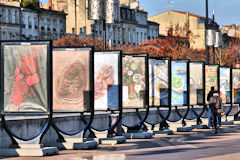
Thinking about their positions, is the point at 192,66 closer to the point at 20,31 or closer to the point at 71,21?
the point at 20,31

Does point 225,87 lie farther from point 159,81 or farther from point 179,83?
point 159,81

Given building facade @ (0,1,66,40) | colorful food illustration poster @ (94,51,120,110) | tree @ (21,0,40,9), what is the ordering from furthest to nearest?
1. tree @ (21,0,40,9)
2. building facade @ (0,1,66,40)
3. colorful food illustration poster @ (94,51,120,110)

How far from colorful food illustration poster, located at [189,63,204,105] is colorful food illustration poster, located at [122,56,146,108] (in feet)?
23.4

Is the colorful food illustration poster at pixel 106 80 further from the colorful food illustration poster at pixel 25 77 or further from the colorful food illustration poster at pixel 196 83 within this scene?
the colorful food illustration poster at pixel 196 83

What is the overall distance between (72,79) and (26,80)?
2090 millimetres

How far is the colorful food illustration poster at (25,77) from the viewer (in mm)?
17406

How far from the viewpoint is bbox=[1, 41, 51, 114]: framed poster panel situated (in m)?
17.4

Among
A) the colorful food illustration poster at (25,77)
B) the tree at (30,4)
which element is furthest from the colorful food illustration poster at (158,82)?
the tree at (30,4)

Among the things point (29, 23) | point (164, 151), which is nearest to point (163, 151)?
point (164, 151)

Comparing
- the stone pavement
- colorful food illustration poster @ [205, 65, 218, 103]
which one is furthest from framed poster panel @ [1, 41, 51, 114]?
colorful food illustration poster @ [205, 65, 218, 103]

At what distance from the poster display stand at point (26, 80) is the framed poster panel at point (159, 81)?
8627mm

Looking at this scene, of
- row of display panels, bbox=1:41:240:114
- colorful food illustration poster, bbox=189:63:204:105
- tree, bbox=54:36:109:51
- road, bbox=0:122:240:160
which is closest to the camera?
road, bbox=0:122:240:160

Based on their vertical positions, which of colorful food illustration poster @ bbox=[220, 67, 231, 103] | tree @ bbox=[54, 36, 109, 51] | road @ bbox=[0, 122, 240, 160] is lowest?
road @ bbox=[0, 122, 240, 160]

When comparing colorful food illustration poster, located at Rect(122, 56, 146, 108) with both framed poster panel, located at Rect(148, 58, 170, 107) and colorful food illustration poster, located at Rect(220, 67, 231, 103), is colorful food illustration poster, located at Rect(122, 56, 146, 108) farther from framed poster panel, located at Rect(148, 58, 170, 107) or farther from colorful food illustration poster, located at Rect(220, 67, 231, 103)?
colorful food illustration poster, located at Rect(220, 67, 231, 103)
